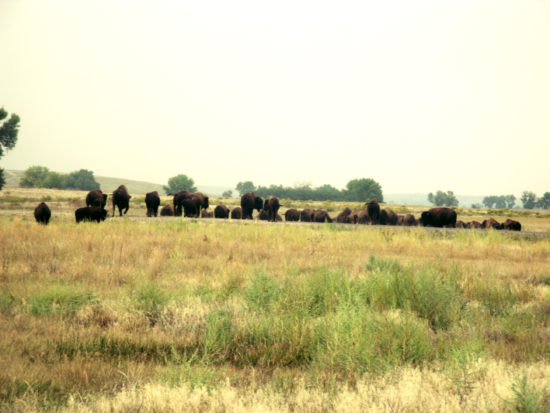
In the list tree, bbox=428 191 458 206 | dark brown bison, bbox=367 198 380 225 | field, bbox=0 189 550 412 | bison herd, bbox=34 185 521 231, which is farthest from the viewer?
tree, bbox=428 191 458 206

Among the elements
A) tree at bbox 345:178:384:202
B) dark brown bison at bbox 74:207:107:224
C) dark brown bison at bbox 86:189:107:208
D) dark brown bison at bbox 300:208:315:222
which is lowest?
dark brown bison at bbox 300:208:315:222

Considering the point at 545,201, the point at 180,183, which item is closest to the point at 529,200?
the point at 545,201

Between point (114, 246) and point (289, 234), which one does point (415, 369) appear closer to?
point (114, 246)

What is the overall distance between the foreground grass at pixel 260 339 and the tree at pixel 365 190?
115462 millimetres

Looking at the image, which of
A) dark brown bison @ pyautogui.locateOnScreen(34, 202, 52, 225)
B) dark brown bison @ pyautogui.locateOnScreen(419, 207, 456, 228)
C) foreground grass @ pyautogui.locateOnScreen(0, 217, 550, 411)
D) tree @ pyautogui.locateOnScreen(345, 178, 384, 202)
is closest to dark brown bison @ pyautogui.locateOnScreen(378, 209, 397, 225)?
dark brown bison @ pyautogui.locateOnScreen(419, 207, 456, 228)

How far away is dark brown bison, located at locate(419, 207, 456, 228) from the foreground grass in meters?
17.9

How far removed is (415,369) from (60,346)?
4.06 m

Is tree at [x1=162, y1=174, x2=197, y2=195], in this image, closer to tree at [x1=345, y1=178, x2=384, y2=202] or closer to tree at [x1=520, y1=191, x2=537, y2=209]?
tree at [x1=345, y1=178, x2=384, y2=202]

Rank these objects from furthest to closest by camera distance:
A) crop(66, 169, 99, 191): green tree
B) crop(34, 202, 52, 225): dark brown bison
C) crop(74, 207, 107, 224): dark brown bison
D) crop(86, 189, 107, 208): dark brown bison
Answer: crop(66, 169, 99, 191): green tree < crop(86, 189, 107, 208): dark brown bison < crop(74, 207, 107, 224): dark brown bison < crop(34, 202, 52, 225): dark brown bison

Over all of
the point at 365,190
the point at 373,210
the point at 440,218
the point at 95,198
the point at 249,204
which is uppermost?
the point at 365,190

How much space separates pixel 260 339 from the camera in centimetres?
465

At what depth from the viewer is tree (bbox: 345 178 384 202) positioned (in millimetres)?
122062

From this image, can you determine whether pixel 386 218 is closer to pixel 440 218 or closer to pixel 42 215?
pixel 440 218

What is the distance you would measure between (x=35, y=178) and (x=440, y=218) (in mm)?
111843
